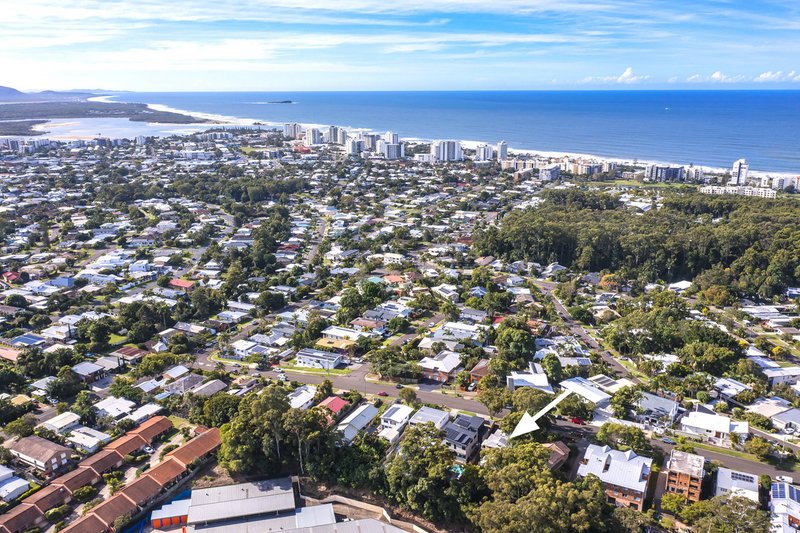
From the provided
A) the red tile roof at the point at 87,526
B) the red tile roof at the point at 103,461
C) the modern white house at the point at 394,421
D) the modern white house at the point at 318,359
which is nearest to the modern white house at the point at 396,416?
the modern white house at the point at 394,421

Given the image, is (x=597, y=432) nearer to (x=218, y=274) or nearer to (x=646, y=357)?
(x=646, y=357)

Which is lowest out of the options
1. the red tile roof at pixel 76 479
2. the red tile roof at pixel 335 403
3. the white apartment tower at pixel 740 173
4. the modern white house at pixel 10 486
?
the modern white house at pixel 10 486

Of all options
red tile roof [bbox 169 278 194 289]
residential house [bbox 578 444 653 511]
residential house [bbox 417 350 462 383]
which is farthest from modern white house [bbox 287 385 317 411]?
red tile roof [bbox 169 278 194 289]

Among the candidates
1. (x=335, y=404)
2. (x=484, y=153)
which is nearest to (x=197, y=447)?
(x=335, y=404)

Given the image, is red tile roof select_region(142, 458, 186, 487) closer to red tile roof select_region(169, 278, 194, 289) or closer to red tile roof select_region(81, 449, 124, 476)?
red tile roof select_region(81, 449, 124, 476)

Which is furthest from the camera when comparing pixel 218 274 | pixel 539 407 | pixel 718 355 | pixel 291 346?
pixel 218 274

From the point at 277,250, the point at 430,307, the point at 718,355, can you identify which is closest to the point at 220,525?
the point at 430,307

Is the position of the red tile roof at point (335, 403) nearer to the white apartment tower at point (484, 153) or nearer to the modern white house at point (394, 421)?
the modern white house at point (394, 421)

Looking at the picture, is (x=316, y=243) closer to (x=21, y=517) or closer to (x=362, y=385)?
(x=362, y=385)
